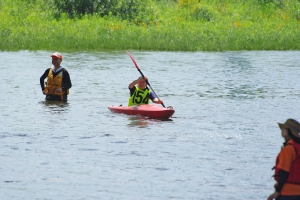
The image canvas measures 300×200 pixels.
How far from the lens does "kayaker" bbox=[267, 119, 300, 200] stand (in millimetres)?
7684

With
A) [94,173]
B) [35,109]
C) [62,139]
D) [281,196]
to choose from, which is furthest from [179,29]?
[281,196]

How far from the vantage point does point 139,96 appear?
17.1 meters

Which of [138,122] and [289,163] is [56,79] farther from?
[289,163]

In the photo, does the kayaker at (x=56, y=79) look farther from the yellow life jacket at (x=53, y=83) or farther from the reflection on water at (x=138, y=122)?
the reflection on water at (x=138, y=122)

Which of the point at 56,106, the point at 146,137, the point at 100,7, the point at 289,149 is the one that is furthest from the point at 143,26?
the point at 289,149

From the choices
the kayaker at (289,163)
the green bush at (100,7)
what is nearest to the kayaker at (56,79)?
the kayaker at (289,163)

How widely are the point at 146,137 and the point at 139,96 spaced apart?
8.79 feet

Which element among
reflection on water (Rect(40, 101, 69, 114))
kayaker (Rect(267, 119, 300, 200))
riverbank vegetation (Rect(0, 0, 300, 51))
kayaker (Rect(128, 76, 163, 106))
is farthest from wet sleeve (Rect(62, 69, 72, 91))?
riverbank vegetation (Rect(0, 0, 300, 51))

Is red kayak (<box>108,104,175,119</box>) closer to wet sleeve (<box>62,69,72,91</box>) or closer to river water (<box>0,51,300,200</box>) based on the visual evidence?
river water (<box>0,51,300,200</box>)

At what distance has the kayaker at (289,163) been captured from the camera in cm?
A: 768

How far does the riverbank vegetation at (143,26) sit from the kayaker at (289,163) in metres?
26.1

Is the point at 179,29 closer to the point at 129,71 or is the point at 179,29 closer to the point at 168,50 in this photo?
the point at 168,50

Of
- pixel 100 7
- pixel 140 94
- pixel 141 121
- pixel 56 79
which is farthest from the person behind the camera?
pixel 100 7

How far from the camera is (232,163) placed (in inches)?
476
